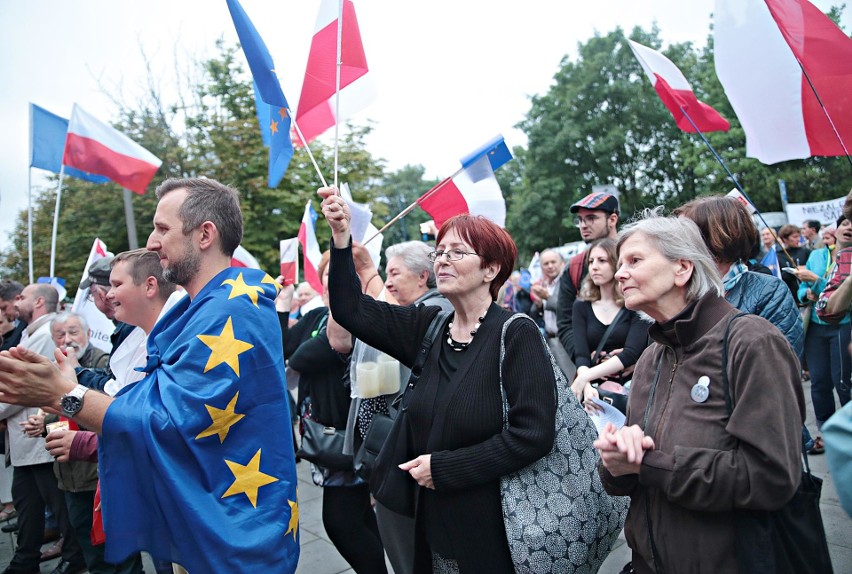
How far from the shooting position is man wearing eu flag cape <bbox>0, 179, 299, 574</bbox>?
77.7 inches

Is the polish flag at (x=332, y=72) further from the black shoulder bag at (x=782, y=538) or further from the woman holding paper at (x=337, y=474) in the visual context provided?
the black shoulder bag at (x=782, y=538)

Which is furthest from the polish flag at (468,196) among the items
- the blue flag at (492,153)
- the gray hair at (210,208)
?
the gray hair at (210,208)

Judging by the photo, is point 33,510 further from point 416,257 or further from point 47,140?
point 47,140

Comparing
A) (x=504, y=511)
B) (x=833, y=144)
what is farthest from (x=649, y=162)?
(x=504, y=511)

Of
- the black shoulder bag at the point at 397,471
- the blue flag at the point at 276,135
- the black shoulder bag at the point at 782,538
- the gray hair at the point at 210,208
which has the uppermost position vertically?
the blue flag at the point at 276,135

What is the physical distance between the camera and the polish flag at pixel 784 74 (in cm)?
334

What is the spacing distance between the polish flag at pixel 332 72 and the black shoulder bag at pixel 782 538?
263 cm

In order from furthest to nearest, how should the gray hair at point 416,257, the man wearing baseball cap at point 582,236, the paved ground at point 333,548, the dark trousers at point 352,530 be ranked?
the man wearing baseball cap at point 582,236, the paved ground at point 333,548, the gray hair at point 416,257, the dark trousers at point 352,530

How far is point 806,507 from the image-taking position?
181 centimetres

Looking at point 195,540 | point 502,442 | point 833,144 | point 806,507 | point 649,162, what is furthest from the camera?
point 649,162

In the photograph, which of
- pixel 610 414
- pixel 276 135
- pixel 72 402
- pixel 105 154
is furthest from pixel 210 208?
pixel 105 154

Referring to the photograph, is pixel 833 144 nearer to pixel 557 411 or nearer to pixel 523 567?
pixel 557 411

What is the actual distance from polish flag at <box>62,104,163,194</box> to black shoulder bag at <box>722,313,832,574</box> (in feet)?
19.8

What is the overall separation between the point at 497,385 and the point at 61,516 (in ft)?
11.8
